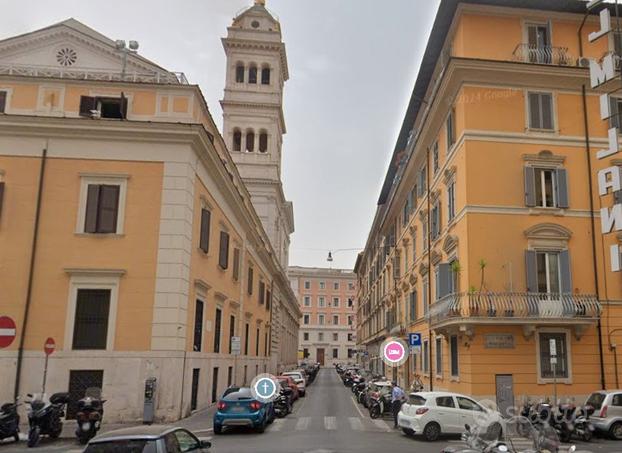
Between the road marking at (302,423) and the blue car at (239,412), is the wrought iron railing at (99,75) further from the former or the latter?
the road marking at (302,423)

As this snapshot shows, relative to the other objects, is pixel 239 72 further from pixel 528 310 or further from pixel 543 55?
pixel 528 310

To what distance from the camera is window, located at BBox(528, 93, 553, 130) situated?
23.0 metres

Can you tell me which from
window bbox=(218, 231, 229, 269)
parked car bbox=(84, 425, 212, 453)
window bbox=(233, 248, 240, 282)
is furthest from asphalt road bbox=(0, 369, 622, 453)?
window bbox=(233, 248, 240, 282)

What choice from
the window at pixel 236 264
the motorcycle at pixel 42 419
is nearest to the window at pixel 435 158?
the window at pixel 236 264

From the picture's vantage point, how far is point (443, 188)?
84.9ft

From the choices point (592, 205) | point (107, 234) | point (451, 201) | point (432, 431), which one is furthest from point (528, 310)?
point (107, 234)

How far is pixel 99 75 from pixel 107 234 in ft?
24.2

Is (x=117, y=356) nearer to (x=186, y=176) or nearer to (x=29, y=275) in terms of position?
(x=29, y=275)

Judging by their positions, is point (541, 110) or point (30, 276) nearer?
point (30, 276)

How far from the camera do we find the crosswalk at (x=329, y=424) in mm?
18672

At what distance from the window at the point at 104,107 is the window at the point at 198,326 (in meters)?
7.93

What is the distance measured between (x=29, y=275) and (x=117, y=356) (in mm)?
4173

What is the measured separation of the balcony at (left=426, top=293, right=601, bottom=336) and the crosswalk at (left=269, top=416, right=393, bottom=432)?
15.4 ft

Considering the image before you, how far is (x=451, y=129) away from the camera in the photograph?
24.4 metres
